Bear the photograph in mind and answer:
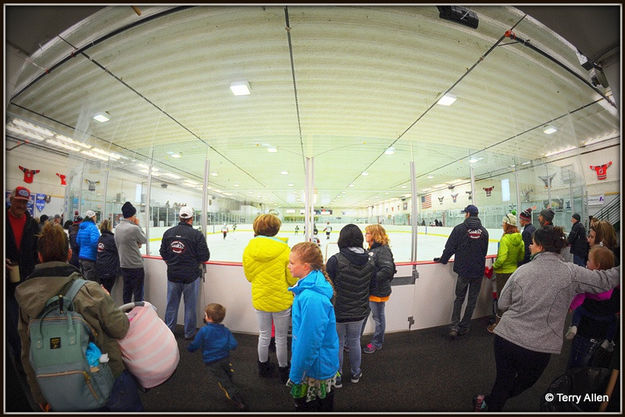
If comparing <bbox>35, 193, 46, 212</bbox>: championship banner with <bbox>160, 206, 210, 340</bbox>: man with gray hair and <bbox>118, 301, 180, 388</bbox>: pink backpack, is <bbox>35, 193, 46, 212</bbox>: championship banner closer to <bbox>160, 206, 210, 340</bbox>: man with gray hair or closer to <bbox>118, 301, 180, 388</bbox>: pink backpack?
<bbox>160, 206, 210, 340</bbox>: man with gray hair

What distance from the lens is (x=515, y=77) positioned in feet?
11.4

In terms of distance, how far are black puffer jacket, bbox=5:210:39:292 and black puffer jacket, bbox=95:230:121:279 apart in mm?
1071

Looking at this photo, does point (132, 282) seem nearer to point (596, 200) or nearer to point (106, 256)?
point (106, 256)

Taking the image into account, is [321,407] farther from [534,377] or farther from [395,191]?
[395,191]

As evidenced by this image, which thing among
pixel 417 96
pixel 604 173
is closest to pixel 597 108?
pixel 604 173

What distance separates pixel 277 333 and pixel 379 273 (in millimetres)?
1142

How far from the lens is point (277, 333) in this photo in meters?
2.02

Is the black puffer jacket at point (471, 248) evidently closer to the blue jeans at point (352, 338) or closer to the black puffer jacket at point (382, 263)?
the black puffer jacket at point (382, 263)

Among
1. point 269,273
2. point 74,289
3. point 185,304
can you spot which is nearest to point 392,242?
point 269,273

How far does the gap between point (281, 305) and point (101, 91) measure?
15.5 feet

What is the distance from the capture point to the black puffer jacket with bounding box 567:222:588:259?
354 cm

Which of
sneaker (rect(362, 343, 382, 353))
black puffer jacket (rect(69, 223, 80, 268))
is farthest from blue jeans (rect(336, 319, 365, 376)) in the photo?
black puffer jacket (rect(69, 223, 80, 268))

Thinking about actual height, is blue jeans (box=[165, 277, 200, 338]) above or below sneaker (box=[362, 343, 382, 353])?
above

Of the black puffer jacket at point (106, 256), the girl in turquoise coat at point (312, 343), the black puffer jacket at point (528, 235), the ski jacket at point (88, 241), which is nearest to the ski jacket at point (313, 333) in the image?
the girl in turquoise coat at point (312, 343)
